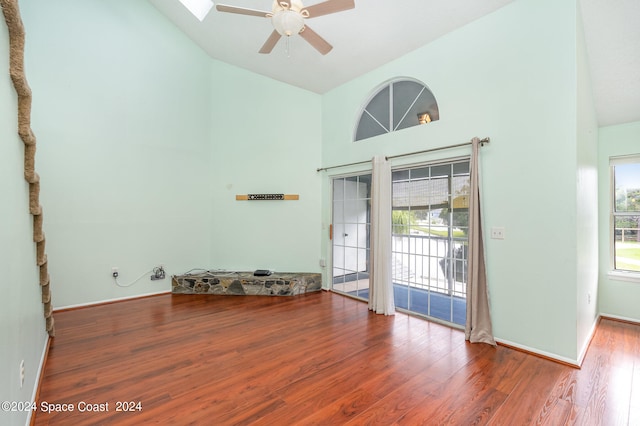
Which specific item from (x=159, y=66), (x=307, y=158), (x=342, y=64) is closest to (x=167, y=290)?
(x=307, y=158)

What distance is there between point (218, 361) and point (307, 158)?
3.62 m

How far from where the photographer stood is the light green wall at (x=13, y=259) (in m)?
1.28

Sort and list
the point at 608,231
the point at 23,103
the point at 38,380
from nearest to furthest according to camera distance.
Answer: the point at 23,103 < the point at 38,380 < the point at 608,231

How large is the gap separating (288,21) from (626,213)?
4894 mm

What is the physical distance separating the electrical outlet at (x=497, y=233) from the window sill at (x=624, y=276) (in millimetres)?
2198

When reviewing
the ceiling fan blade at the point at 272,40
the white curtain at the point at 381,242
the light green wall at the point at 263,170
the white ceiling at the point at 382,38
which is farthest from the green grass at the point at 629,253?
the ceiling fan blade at the point at 272,40

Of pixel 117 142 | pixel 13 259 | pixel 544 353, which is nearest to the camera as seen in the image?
pixel 13 259

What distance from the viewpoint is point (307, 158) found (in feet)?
17.0

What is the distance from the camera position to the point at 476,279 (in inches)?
116

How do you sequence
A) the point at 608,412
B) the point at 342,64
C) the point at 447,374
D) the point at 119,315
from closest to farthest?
the point at 608,412 → the point at 447,374 → the point at 119,315 → the point at 342,64

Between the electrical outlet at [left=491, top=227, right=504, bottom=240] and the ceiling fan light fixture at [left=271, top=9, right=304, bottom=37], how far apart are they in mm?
2801

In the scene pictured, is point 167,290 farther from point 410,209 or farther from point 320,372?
point 410,209

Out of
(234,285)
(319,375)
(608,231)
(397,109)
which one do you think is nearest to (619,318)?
(608,231)

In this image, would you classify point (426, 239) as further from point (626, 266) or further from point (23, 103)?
point (23, 103)
